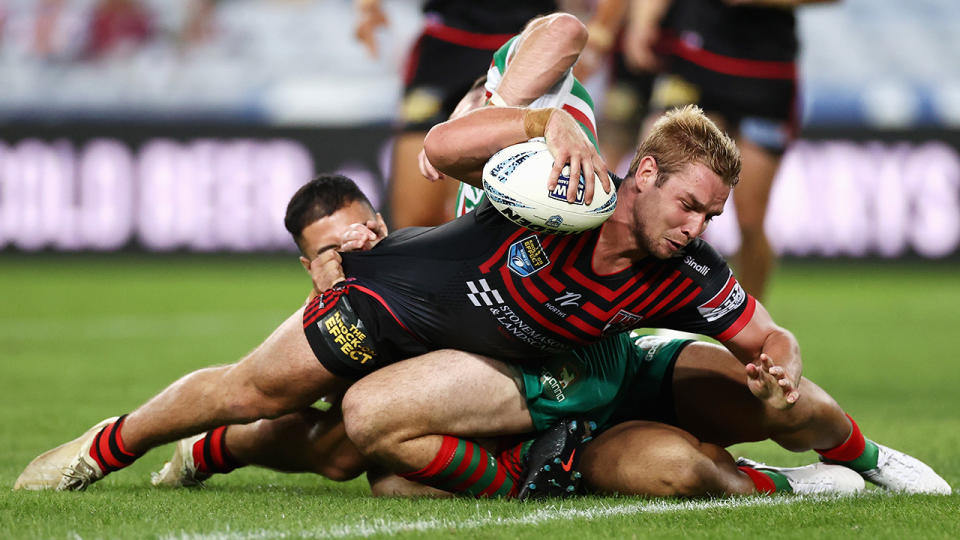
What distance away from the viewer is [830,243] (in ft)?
45.8

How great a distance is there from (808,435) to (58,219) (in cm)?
1178

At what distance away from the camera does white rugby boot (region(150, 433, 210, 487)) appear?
407 centimetres

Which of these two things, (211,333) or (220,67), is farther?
(220,67)

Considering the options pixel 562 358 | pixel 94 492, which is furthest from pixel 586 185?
pixel 94 492

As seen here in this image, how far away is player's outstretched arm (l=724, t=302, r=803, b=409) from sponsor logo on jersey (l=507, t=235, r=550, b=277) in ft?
1.97

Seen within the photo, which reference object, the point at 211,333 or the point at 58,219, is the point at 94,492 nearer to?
the point at 211,333

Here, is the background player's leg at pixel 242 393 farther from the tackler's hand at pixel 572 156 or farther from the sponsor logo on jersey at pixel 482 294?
the tackler's hand at pixel 572 156

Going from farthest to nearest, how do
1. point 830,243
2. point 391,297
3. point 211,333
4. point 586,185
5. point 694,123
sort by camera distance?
1. point 830,243
2. point 211,333
3. point 391,297
4. point 694,123
5. point 586,185

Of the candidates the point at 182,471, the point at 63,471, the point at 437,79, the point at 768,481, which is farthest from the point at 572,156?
the point at 437,79

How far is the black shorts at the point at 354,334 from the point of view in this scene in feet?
12.3

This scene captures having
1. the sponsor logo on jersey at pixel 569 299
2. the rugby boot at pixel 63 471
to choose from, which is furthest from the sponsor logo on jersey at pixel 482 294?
the rugby boot at pixel 63 471

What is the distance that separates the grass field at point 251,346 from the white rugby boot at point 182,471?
0.09 metres

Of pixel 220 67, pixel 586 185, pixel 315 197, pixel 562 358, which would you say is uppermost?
pixel 586 185

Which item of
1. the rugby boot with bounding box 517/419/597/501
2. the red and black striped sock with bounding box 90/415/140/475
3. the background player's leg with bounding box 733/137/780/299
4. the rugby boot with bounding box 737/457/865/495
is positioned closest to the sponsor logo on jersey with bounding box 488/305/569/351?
the rugby boot with bounding box 517/419/597/501
